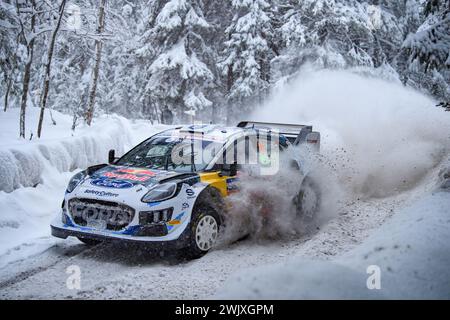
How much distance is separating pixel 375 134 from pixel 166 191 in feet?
27.9

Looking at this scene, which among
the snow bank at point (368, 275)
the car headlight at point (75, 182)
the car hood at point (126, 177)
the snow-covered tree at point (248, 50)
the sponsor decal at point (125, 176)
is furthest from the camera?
the snow-covered tree at point (248, 50)

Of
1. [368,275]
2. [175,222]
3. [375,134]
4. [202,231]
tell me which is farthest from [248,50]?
[368,275]

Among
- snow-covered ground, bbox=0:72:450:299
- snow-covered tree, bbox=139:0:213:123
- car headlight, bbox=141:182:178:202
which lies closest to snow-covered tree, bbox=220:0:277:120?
snow-covered tree, bbox=139:0:213:123

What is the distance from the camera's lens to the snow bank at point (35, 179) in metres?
6.79

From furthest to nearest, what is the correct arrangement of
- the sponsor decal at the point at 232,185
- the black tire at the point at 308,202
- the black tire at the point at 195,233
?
the black tire at the point at 308,202
the sponsor decal at the point at 232,185
the black tire at the point at 195,233

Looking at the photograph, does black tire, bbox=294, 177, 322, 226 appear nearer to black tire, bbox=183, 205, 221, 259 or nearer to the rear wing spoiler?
the rear wing spoiler

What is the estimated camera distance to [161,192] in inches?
225

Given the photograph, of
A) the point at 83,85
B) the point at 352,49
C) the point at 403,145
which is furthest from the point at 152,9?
→ the point at 403,145

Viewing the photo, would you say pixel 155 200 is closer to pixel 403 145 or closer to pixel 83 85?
pixel 403 145

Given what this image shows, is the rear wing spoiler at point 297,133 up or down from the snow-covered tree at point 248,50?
down

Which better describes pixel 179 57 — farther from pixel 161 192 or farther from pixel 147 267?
pixel 147 267

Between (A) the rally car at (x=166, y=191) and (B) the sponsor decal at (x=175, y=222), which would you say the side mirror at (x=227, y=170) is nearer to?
(A) the rally car at (x=166, y=191)

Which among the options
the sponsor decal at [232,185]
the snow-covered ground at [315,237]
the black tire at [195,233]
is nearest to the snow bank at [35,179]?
the snow-covered ground at [315,237]

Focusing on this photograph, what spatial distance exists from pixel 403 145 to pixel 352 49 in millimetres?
12320
